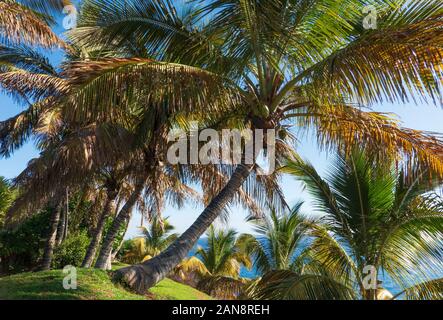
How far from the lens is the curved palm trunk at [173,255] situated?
18.7ft

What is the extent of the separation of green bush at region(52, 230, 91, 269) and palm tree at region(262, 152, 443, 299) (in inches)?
432

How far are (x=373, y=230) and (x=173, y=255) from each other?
312 centimetres

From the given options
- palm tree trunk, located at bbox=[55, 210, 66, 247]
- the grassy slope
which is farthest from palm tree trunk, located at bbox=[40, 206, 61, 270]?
the grassy slope

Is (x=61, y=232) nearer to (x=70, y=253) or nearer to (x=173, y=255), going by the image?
(x=70, y=253)

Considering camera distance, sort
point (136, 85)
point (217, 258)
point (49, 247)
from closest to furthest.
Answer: point (136, 85) < point (49, 247) < point (217, 258)

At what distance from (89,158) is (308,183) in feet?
13.4

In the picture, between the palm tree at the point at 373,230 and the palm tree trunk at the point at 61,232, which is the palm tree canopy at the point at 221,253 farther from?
the palm tree at the point at 373,230

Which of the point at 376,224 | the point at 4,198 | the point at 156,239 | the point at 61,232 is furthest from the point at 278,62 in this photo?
the point at 156,239

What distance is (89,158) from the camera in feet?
24.6

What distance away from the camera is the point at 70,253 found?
589 inches

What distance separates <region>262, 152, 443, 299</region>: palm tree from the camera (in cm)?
567

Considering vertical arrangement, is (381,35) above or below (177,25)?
below
